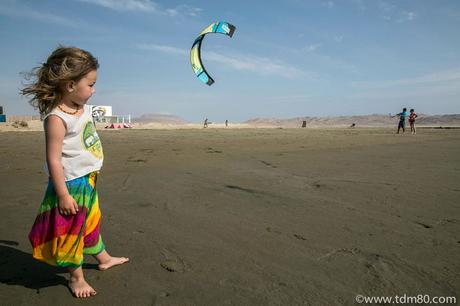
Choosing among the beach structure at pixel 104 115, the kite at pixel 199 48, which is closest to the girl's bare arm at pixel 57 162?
the kite at pixel 199 48

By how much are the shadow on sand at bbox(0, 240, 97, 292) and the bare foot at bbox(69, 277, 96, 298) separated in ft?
0.41

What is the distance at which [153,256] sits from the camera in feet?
7.25

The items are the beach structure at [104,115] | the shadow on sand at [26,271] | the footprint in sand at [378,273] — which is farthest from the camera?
the beach structure at [104,115]

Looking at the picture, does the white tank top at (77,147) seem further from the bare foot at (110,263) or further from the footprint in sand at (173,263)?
the footprint in sand at (173,263)

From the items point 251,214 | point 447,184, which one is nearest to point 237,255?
point 251,214

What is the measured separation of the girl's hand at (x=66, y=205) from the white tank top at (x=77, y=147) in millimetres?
125

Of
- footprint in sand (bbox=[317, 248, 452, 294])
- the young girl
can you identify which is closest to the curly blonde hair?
the young girl

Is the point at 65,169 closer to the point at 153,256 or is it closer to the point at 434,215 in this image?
the point at 153,256

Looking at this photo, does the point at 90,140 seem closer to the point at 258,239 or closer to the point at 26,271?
the point at 26,271

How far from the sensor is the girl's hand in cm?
178

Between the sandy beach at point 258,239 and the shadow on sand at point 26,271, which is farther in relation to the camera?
the shadow on sand at point 26,271

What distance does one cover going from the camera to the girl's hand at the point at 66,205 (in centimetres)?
178

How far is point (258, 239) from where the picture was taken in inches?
96.8

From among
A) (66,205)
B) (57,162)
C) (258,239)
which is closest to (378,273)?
(258,239)
